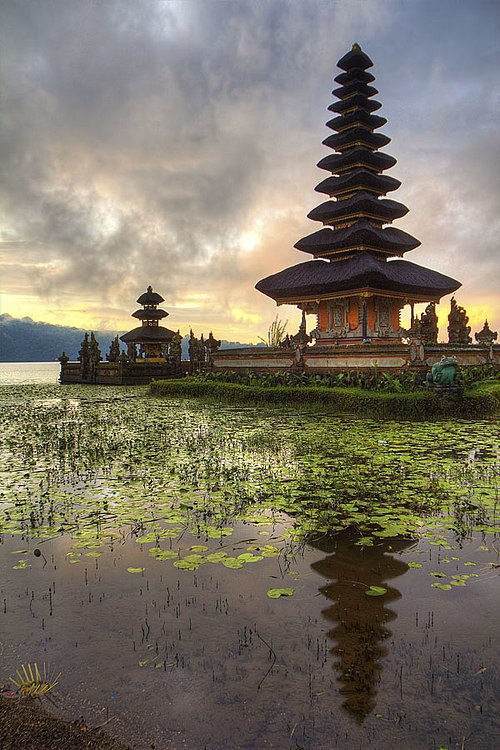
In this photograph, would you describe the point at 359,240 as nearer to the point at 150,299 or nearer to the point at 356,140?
the point at 356,140

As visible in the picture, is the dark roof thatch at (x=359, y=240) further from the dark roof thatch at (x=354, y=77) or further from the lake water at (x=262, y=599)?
the lake water at (x=262, y=599)

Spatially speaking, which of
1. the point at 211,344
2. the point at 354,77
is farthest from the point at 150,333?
the point at 354,77

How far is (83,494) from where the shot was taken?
6629mm

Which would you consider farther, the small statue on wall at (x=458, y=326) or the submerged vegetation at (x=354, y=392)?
the small statue on wall at (x=458, y=326)

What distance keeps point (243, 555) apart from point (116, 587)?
3.71 ft

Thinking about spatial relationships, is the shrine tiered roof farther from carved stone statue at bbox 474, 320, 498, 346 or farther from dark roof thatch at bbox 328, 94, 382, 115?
carved stone statue at bbox 474, 320, 498, 346

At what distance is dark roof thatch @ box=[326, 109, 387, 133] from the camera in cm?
3134

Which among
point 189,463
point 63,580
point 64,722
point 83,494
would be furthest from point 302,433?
point 64,722

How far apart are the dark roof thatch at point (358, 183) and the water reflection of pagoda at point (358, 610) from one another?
28.3 meters

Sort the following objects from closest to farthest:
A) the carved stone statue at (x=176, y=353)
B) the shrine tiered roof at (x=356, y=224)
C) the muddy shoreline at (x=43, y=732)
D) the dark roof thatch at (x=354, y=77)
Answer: the muddy shoreline at (x=43, y=732), the shrine tiered roof at (x=356, y=224), the dark roof thatch at (x=354, y=77), the carved stone statue at (x=176, y=353)

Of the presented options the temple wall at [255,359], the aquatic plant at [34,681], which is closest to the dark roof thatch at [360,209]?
the temple wall at [255,359]

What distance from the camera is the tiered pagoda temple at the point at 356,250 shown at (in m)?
27.7

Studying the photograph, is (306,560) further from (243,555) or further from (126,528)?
A: (126,528)

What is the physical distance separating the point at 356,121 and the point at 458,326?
13.9m
